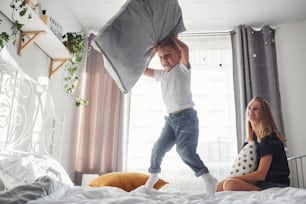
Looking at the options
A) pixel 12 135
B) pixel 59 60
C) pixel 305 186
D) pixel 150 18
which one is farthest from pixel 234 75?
pixel 12 135

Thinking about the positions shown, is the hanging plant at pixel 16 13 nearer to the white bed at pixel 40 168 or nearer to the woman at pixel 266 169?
the white bed at pixel 40 168

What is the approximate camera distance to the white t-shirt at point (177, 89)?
132cm

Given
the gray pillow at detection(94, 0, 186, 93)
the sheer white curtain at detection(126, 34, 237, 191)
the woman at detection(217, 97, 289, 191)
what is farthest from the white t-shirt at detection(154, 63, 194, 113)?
the sheer white curtain at detection(126, 34, 237, 191)

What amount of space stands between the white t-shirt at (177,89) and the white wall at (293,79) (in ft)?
6.46

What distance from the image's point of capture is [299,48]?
121 inches

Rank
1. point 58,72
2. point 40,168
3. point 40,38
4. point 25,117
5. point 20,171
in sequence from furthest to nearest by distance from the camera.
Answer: point 58,72
point 40,38
point 25,117
point 40,168
point 20,171

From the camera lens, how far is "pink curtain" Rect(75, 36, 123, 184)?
290 centimetres

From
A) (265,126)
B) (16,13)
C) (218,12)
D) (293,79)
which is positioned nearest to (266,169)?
(265,126)

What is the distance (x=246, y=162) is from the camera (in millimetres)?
2043

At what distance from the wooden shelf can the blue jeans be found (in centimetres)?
120

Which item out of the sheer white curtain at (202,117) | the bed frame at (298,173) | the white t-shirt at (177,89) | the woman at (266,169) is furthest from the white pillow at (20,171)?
the bed frame at (298,173)

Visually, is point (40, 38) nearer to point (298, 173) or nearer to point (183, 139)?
point (183, 139)

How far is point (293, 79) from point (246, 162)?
141cm

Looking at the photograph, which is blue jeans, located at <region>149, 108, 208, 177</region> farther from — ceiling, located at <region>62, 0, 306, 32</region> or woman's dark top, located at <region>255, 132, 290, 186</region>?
ceiling, located at <region>62, 0, 306, 32</region>
